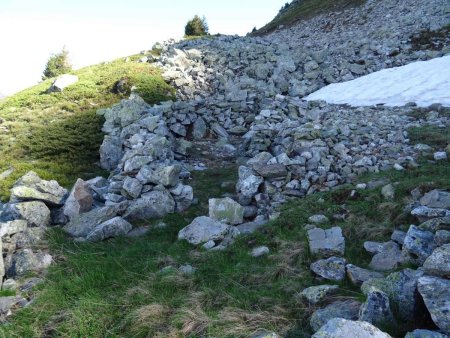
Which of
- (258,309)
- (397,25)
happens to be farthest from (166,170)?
(397,25)

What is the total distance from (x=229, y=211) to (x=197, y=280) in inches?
131

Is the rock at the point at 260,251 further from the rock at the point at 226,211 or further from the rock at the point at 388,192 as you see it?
the rock at the point at 388,192

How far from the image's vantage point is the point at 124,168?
12.6 m

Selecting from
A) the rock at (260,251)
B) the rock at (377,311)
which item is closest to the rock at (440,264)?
the rock at (377,311)

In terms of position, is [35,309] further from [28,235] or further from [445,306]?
[445,306]

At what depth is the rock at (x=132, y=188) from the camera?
10.9 meters

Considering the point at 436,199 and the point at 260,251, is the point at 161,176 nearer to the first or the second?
the point at 260,251

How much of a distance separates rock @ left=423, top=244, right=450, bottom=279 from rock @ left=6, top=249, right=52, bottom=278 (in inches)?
282

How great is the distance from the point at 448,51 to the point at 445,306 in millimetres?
22863

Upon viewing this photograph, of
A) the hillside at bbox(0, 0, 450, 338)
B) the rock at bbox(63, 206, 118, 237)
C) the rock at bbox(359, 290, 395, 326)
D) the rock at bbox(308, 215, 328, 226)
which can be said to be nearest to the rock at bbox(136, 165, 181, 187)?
the hillside at bbox(0, 0, 450, 338)

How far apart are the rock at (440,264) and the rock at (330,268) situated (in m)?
1.63

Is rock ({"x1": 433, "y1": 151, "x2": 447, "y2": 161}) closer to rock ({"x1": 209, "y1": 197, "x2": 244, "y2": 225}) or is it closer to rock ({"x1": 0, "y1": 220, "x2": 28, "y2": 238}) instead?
rock ({"x1": 209, "y1": 197, "x2": 244, "y2": 225})

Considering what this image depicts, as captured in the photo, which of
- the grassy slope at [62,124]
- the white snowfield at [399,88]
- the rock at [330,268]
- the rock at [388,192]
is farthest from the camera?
the white snowfield at [399,88]

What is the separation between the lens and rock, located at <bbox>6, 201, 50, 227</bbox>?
9391mm
